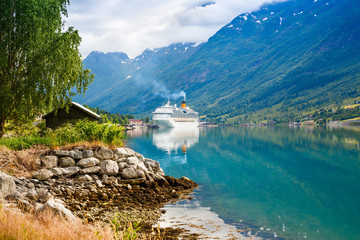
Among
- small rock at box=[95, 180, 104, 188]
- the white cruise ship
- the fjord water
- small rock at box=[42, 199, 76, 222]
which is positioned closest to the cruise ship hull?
the white cruise ship

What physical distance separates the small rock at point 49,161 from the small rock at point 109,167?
266 cm

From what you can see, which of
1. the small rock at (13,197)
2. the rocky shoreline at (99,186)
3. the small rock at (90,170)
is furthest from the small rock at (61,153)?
the small rock at (13,197)

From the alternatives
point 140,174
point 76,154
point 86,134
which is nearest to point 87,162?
point 76,154

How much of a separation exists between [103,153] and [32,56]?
792 cm

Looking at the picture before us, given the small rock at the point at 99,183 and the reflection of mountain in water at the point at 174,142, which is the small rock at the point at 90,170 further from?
the reflection of mountain in water at the point at 174,142

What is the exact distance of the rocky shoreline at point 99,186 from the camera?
13.8 meters

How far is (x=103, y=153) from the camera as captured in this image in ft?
67.0

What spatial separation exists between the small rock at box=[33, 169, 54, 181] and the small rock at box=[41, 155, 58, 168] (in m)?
0.88

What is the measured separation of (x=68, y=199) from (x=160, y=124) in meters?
179

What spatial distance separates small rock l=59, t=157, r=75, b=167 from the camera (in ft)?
61.2

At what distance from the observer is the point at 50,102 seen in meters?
21.7

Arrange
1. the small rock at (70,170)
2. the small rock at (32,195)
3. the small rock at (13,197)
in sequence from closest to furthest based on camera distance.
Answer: the small rock at (13,197)
the small rock at (32,195)
the small rock at (70,170)

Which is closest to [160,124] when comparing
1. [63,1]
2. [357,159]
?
[357,159]

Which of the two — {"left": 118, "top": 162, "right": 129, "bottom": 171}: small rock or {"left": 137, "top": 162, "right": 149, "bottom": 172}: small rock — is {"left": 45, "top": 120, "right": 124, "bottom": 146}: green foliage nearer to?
{"left": 118, "top": 162, "right": 129, "bottom": 171}: small rock
